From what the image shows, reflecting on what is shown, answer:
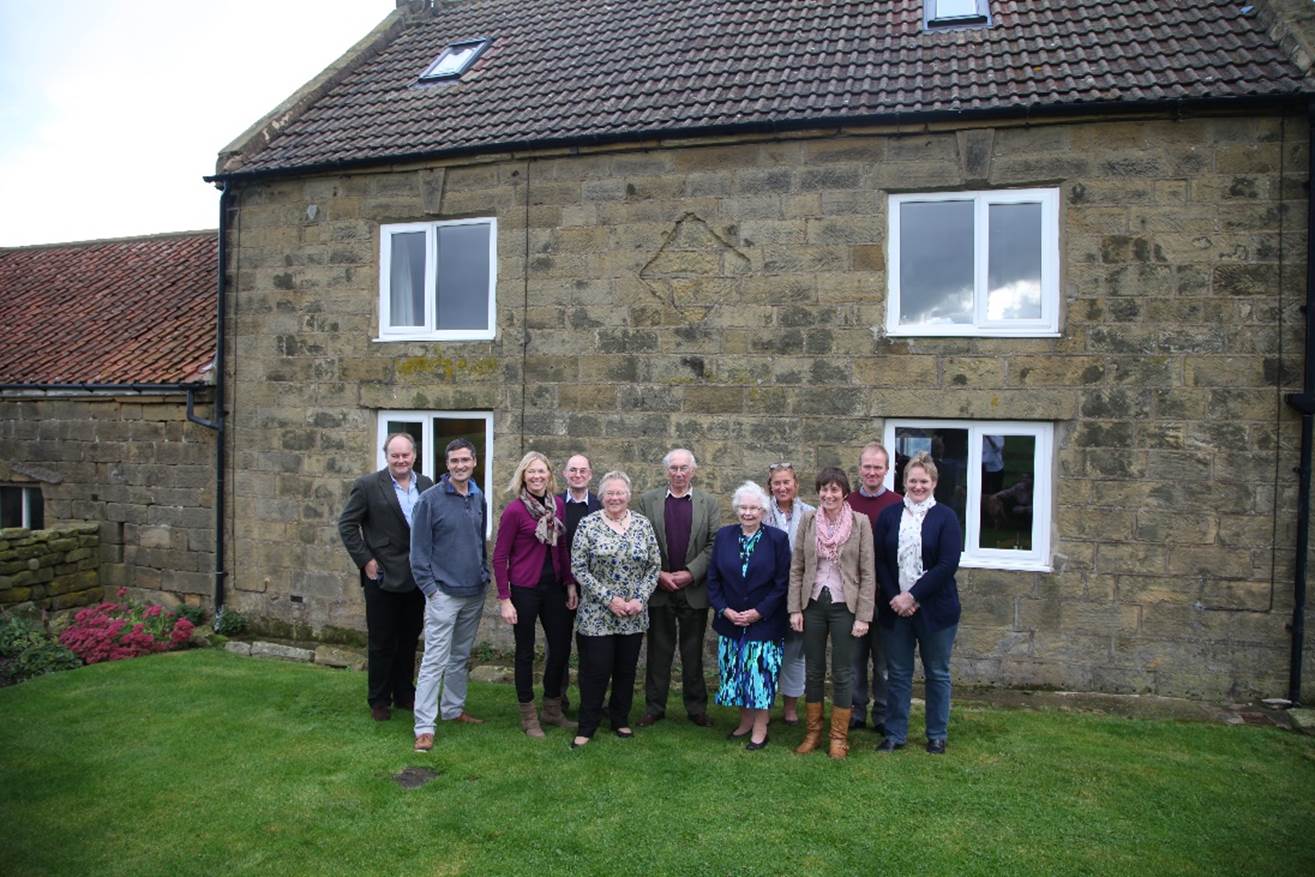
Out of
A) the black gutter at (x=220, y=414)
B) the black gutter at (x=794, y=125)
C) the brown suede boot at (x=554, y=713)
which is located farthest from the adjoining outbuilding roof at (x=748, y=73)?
the brown suede boot at (x=554, y=713)

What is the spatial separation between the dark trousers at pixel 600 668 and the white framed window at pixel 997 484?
10.3 ft

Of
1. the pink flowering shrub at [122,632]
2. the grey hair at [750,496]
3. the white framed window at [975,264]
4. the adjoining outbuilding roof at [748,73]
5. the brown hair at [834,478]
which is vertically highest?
the adjoining outbuilding roof at [748,73]

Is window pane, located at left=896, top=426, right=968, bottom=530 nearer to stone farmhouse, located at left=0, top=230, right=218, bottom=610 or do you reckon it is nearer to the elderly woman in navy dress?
the elderly woman in navy dress

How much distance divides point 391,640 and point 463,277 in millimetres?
4267

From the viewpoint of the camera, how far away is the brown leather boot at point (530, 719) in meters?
6.25

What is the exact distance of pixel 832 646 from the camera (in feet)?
18.7

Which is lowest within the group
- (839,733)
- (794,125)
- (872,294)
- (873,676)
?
(839,733)

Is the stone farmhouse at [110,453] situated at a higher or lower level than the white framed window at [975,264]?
lower

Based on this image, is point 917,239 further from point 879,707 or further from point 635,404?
point 879,707

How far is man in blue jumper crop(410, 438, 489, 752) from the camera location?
6.05 metres

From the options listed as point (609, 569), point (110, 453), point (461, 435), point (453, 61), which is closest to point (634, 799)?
point (609, 569)

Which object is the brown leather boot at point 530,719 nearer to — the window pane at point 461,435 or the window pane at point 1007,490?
the window pane at point 461,435

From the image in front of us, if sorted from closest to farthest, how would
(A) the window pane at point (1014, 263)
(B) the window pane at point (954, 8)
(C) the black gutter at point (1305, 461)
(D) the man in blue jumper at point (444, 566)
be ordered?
1. (D) the man in blue jumper at point (444, 566)
2. (C) the black gutter at point (1305, 461)
3. (A) the window pane at point (1014, 263)
4. (B) the window pane at point (954, 8)

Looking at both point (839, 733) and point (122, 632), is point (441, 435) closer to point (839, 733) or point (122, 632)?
point (122, 632)
